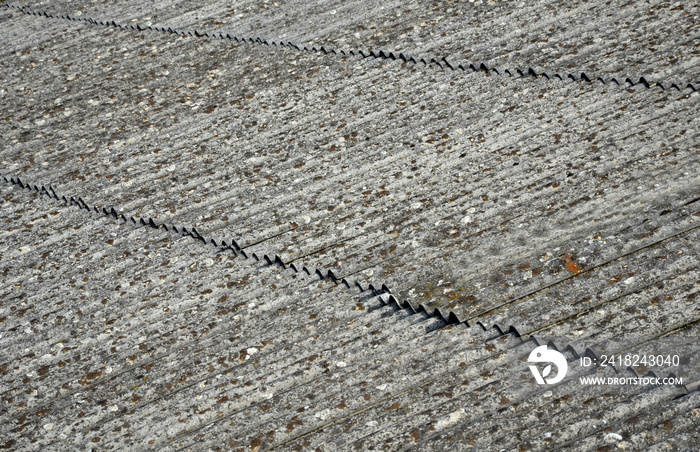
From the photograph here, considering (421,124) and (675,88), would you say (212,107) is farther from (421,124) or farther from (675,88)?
(675,88)

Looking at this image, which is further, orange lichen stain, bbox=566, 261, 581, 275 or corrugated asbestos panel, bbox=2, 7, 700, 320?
corrugated asbestos panel, bbox=2, 7, 700, 320

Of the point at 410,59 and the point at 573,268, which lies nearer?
the point at 573,268

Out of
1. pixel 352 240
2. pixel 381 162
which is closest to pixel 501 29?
pixel 381 162

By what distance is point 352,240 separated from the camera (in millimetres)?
5871

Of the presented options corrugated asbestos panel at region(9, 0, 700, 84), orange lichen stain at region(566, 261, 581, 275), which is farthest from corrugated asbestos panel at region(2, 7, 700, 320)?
corrugated asbestos panel at region(9, 0, 700, 84)

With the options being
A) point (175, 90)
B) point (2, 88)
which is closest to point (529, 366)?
point (175, 90)

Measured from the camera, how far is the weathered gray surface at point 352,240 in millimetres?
4383

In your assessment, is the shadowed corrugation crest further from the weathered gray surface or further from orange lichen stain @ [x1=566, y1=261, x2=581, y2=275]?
orange lichen stain @ [x1=566, y1=261, x2=581, y2=275]

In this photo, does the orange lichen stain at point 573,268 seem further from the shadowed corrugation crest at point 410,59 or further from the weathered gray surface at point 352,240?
the shadowed corrugation crest at point 410,59

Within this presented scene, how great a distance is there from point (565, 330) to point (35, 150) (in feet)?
19.4

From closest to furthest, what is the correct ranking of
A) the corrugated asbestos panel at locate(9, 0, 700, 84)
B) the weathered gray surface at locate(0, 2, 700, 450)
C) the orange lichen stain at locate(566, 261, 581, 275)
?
1. the weathered gray surface at locate(0, 2, 700, 450)
2. the orange lichen stain at locate(566, 261, 581, 275)
3. the corrugated asbestos panel at locate(9, 0, 700, 84)

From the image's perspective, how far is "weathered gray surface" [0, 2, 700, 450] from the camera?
4.38 meters

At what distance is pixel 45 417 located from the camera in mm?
4887

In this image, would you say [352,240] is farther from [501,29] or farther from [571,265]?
[501,29]
